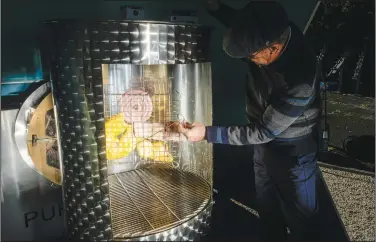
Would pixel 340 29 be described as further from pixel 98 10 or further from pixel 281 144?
pixel 98 10

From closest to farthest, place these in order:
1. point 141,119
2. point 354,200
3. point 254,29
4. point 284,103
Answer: point 254,29 → point 284,103 → point 141,119 → point 354,200

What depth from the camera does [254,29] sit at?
1.41 meters

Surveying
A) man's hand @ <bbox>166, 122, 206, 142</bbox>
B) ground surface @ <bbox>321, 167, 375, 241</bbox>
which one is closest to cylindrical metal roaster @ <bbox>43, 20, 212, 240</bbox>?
man's hand @ <bbox>166, 122, 206, 142</bbox>

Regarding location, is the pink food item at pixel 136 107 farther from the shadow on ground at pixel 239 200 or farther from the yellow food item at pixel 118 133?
the shadow on ground at pixel 239 200

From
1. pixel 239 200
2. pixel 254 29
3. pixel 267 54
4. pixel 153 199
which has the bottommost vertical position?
pixel 239 200

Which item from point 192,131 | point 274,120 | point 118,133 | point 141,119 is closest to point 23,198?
point 118,133

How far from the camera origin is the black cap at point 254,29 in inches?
55.7

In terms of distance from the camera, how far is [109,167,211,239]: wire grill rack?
1708 mm

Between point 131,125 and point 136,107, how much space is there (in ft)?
0.46

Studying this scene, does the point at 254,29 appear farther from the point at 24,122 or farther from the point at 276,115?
the point at 24,122

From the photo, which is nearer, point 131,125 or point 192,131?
point 192,131

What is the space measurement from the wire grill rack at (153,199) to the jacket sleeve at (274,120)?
1.49 ft

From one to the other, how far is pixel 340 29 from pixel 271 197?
4.61 ft

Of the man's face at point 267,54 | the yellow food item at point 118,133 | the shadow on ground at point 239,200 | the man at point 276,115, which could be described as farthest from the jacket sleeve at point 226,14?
the shadow on ground at point 239,200
